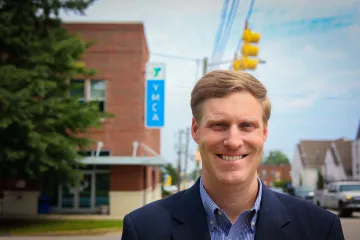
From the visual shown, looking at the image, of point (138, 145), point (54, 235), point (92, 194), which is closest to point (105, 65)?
point (138, 145)

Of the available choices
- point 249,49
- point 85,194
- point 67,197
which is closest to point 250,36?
point 249,49

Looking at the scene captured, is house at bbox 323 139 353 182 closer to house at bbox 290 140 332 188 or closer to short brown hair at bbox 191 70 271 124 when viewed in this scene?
house at bbox 290 140 332 188

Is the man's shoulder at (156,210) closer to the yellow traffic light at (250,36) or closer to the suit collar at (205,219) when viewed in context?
the suit collar at (205,219)

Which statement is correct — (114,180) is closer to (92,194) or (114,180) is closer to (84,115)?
(92,194)

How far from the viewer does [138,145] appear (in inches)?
1155

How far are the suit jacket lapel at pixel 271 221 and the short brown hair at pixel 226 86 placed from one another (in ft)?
1.33

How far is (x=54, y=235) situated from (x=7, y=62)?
751 centimetres

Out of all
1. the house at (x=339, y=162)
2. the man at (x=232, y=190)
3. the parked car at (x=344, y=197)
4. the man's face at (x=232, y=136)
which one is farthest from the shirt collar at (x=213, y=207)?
the house at (x=339, y=162)

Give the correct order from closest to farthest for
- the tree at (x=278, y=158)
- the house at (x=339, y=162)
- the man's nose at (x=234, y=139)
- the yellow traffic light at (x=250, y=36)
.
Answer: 1. the man's nose at (x=234, y=139)
2. the yellow traffic light at (x=250, y=36)
3. the house at (x=339, y=162)
4. the tree at (x=278, y=158)

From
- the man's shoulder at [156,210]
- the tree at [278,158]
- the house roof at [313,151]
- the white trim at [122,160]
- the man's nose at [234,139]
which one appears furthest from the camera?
the tree at [278,158]

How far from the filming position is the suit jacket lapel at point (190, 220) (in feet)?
7.55

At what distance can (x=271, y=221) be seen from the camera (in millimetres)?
2299

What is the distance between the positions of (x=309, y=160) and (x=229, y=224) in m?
87.5

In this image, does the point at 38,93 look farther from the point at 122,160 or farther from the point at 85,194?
the point at 85,194
